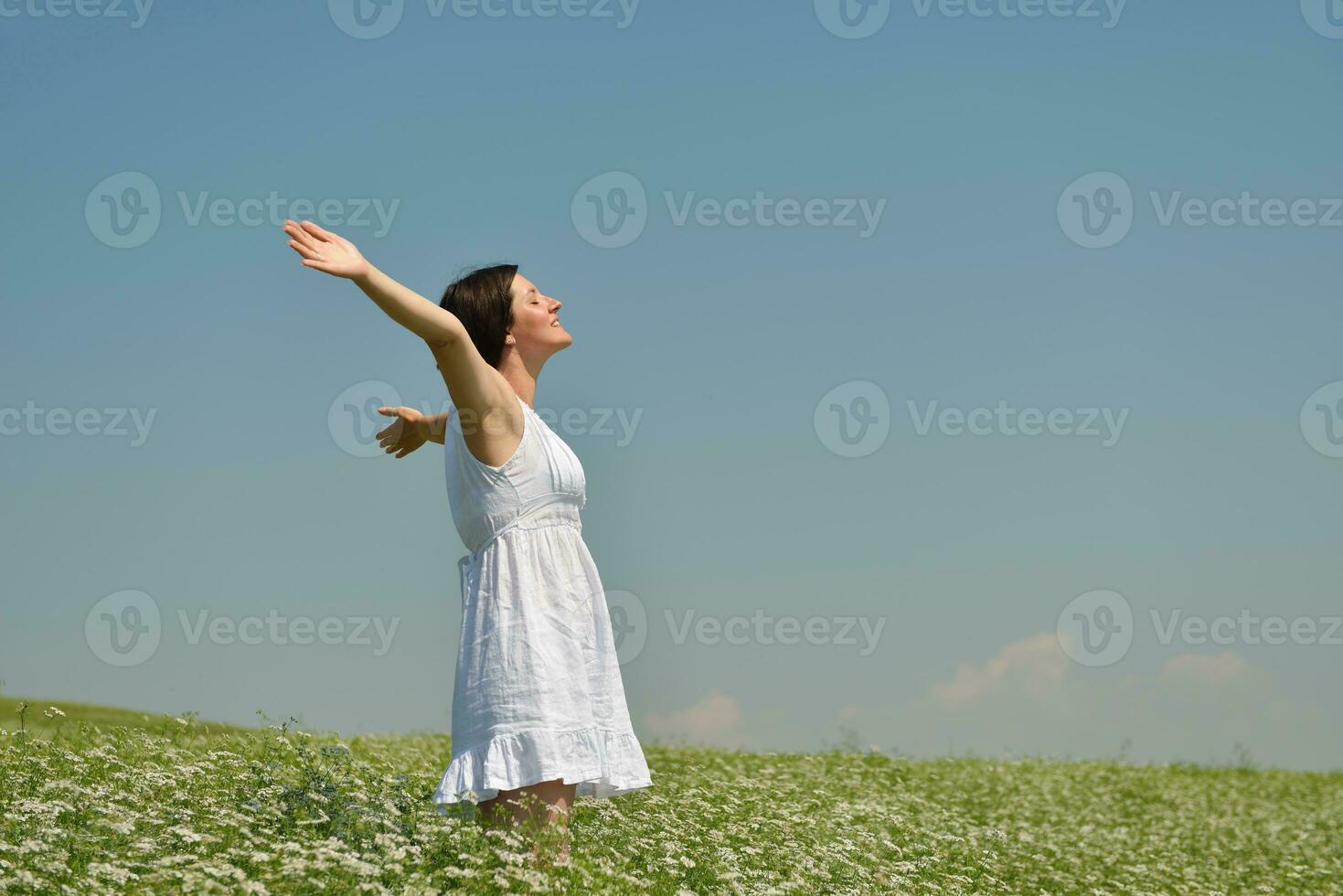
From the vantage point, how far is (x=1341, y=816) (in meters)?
17.2

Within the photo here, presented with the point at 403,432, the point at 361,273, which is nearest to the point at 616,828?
the point at 403,432

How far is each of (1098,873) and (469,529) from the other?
24.8ft

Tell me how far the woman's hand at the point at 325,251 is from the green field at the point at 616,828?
104 inches

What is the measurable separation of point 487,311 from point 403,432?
1.29 m

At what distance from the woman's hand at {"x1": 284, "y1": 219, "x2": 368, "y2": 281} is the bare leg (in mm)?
2600

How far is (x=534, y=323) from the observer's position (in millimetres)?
6809

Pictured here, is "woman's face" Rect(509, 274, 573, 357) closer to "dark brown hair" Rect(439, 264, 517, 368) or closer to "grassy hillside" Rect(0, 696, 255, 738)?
"dark brown hair" Rect(439, 264, 517, 368)

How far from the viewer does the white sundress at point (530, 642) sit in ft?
20.5

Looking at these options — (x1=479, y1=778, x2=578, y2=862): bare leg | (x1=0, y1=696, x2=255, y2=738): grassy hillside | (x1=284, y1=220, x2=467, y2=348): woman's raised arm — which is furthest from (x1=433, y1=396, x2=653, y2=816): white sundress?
(x1=0, y1=696, x2=255, y2=738): grassy hillside

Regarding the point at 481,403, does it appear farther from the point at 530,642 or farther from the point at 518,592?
the point at 530,642

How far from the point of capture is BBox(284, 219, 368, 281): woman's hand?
5676 mm

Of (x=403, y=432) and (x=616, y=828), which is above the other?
(x=403, y=432)

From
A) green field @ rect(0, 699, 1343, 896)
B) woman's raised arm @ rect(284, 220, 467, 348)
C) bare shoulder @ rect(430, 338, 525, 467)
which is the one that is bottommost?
Answer: green field @ rect(0, 699, 1343, 896)

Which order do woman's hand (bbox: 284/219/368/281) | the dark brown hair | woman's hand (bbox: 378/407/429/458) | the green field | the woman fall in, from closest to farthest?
woman's hand (bbox: 284/219/368/281), the green field, the woman, the dark brown hair, woman's hand (bbox: 378/407/429/458)
